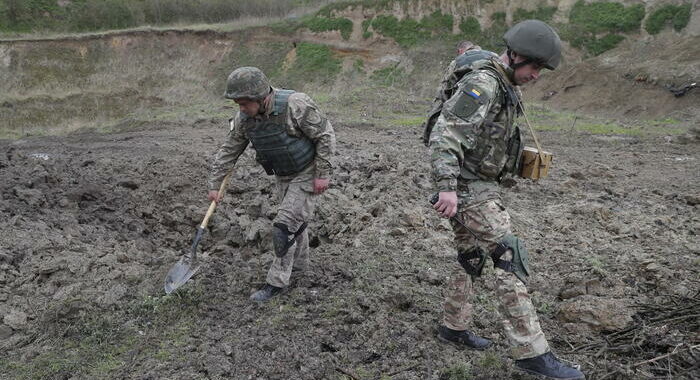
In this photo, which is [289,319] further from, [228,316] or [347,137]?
[347,137]

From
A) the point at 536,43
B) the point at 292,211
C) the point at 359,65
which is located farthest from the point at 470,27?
the point at 536,43

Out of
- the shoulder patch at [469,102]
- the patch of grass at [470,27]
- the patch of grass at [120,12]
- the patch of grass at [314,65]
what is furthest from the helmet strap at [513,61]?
the patch of grass at [120,12]

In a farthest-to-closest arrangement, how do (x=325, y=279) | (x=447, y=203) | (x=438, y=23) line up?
(x=438, y=23) → (x=325, y=279) → (x=447, y=203)

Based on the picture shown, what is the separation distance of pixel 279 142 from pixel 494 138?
1.73 metres

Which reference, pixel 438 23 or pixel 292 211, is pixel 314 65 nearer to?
pixel 438 23

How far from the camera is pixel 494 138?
3.21 metres

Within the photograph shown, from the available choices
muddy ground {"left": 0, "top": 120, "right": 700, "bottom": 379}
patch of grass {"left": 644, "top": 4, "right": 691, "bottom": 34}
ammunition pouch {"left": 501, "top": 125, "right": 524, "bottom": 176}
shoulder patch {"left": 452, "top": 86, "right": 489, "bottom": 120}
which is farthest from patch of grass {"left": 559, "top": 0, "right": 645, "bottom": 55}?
shoulder patch {"left": 452, "top": 86, "right": 489, "bottom": 120}

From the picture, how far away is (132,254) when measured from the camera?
543 cm

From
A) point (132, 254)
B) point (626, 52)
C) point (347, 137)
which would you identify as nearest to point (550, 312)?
point (132, 254)

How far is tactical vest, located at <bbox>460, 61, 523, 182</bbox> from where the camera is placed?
3.18 meters

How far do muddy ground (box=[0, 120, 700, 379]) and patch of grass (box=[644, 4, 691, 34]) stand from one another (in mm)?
17242

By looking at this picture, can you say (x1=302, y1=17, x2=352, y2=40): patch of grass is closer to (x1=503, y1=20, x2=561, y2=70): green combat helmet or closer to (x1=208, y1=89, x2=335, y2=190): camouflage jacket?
(x1=208, y1=89, x2=335, y2=190): camouflage jacket

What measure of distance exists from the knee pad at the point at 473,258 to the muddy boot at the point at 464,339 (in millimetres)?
422

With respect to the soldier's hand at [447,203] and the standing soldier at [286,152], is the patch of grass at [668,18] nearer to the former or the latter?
the standing soldier at [286,152]
